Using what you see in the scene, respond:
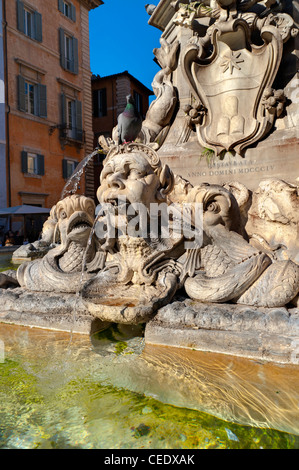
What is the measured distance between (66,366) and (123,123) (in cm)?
262

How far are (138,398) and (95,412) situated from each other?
230mm

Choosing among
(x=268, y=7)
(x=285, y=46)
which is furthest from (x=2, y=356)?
(x=268, y=7)

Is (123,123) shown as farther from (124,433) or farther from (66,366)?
(124,433)

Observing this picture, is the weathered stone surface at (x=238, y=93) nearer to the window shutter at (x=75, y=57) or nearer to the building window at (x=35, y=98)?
the building window at (x=35, y=98)

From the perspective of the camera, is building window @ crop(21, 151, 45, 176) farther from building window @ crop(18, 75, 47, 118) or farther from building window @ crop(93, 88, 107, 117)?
building window @ crop(93, 88, 107, 117)

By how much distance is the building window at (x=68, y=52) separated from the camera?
21.1 metres

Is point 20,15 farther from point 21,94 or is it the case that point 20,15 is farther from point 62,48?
point 21,94

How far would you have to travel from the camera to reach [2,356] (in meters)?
2.42

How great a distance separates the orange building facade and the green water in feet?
53.8

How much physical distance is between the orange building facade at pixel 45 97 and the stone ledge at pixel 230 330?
16.4m

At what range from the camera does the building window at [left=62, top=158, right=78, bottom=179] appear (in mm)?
21000

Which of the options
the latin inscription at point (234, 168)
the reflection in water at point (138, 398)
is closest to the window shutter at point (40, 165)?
the latin inscription at point (234, 168)

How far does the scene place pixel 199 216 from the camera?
293 cm

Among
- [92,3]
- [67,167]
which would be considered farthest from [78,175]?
[92,3]
